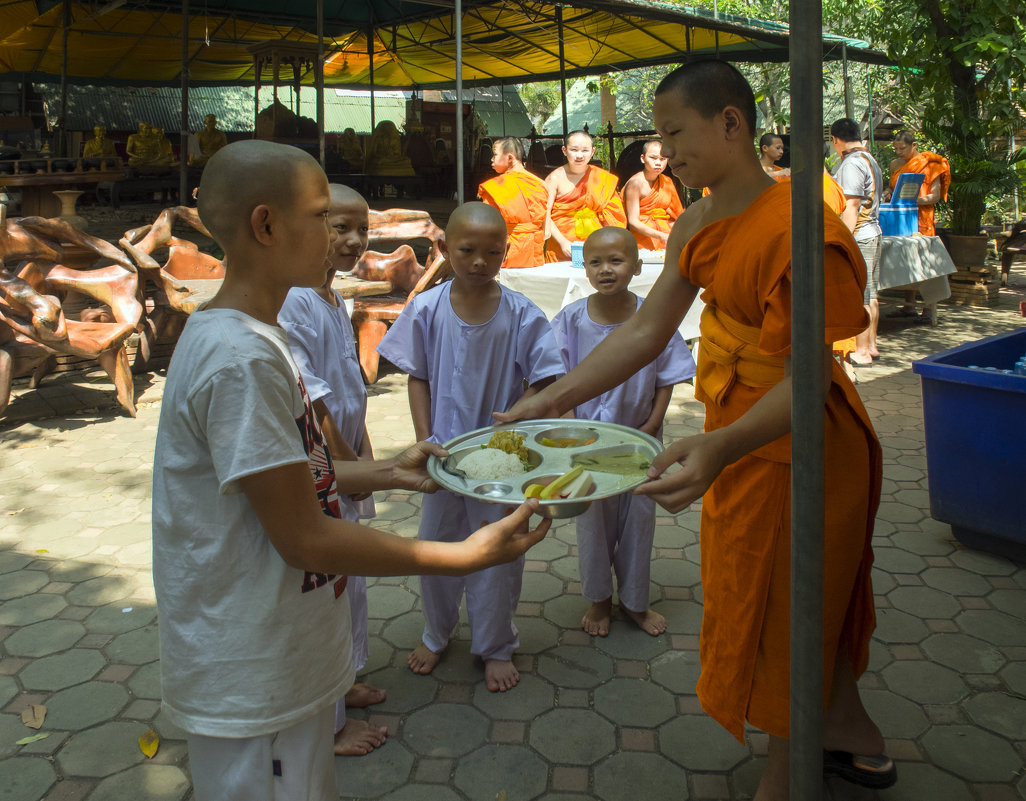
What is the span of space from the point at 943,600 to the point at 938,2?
27.1 feet

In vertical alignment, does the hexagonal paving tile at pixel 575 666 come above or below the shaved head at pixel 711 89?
below

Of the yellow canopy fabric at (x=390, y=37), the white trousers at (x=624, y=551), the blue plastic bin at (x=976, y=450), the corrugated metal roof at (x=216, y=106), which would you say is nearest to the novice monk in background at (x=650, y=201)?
the yellow canopy fabric at (x=390, y=37)

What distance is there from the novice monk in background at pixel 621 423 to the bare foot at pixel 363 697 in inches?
34.1

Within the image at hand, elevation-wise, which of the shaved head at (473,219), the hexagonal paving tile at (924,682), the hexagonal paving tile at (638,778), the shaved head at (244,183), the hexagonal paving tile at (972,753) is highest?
the shaved head at (473,219)

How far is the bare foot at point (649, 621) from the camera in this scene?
10.5ft

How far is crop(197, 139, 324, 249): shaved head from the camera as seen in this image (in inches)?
54.4

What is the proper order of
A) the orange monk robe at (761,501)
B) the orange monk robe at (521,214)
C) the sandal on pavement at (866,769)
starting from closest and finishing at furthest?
1. the orange monk robe at (761,501)
2. the sandal on pavement at (866,769)
3. the orange monk robe at (521,214)

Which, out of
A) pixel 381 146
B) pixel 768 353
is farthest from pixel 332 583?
pixel 381 146

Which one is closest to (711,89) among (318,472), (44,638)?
(318,472)

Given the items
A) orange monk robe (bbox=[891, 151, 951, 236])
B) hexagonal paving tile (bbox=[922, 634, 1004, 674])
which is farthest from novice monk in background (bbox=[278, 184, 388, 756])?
orange monk robe (bbox=[891, 151, 951, 236])

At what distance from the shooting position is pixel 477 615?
2922 millimetres

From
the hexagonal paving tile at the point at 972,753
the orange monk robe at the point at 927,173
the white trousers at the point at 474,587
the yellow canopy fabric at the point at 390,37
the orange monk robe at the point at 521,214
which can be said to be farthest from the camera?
the yellow canopy fabric at the point at 390,37

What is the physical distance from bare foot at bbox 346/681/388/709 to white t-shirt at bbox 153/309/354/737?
1328mm

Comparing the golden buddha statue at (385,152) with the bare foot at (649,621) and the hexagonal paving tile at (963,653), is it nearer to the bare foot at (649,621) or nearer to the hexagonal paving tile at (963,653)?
the bare foot at (649,621)
